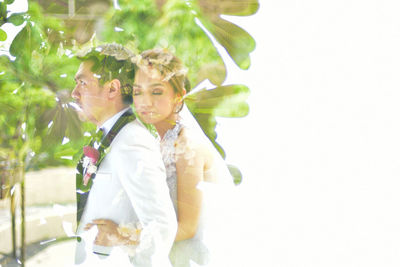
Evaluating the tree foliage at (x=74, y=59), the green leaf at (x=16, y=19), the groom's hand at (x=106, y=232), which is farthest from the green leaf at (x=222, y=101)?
the green leaf at (x=16, y=19)

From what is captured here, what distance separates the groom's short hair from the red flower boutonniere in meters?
0.17

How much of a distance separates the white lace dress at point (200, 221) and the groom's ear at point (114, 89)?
7.4 inches

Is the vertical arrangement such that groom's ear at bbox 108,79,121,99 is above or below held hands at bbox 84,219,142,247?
above

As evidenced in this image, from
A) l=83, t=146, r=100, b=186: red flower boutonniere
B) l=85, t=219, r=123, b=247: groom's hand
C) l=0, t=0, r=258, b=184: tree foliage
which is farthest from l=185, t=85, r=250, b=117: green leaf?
l=85, t=219, r=123, b=247: groom's hand

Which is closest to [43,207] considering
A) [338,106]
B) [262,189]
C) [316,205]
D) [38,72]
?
[38,72]

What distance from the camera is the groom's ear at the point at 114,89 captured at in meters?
0.93

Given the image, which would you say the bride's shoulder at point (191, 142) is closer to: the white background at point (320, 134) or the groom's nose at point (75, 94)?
the white background at point (320, 134)

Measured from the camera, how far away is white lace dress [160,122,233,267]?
2.98ft

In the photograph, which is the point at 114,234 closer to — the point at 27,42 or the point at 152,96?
the point at 152,96

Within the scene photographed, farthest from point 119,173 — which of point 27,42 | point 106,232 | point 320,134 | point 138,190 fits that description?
point 320,134

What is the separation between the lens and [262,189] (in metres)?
0.94

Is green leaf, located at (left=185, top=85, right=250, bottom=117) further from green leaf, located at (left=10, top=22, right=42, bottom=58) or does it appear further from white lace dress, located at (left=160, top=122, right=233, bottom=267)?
green leaf, located at (left=10, top=22, right=42, bottom=58)

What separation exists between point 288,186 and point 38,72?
81 centimetres

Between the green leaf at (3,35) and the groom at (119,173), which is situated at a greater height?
the green leaf at (3,35)
